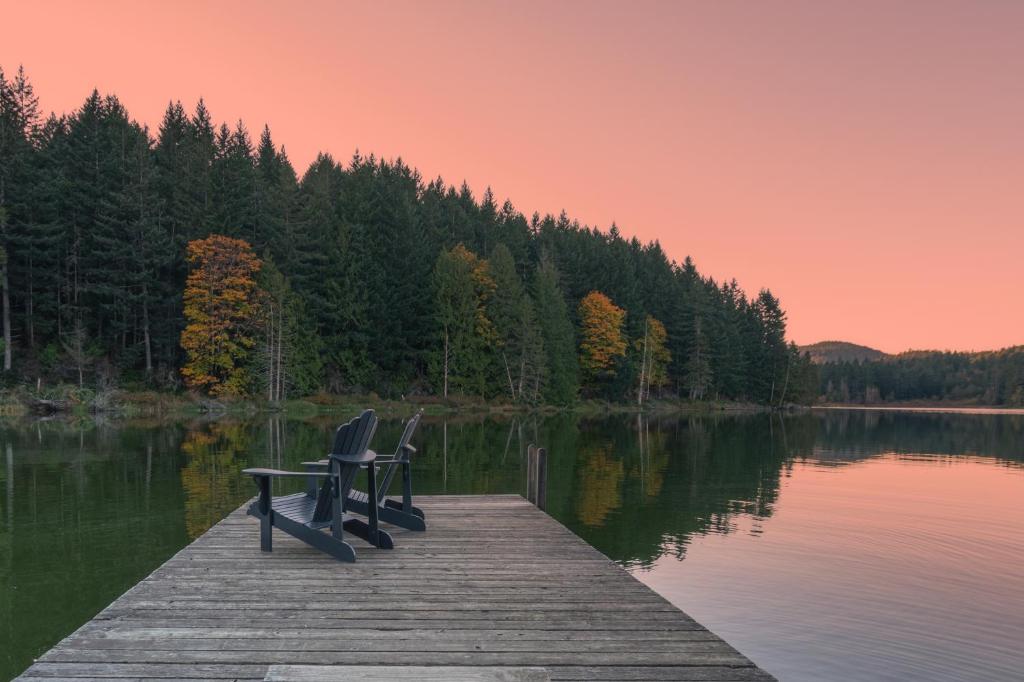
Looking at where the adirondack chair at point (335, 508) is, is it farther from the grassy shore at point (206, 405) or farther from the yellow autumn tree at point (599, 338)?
the yellow autumn tree at point (599, 338)

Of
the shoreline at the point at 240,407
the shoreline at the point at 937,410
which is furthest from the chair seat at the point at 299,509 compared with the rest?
the shoreline at the point at 937,410

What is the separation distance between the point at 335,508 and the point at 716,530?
9650 millimetres

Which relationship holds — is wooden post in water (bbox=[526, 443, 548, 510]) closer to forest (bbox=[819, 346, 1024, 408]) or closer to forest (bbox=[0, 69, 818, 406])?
forest (bbox=[0, 69, 818, 406])

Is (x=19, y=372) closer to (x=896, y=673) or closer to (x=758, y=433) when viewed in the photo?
(x=758, y=433)

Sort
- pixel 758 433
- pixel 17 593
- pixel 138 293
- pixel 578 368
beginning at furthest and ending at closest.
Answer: pixel 578 368
pixel 138 293
pixel 758 433
pixel 17 593

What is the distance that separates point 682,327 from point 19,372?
68.6 metres

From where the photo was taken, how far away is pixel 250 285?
2111 inches

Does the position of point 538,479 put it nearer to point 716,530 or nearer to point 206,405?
point 716,530

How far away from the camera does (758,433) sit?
150 feet

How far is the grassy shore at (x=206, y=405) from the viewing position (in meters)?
43.0

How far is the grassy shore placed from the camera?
141 ft

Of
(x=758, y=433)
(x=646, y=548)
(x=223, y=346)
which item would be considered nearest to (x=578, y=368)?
(x=758, y=433)

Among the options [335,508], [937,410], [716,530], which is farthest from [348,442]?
[937,410]

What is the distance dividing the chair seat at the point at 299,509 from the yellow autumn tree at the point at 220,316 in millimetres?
45850
